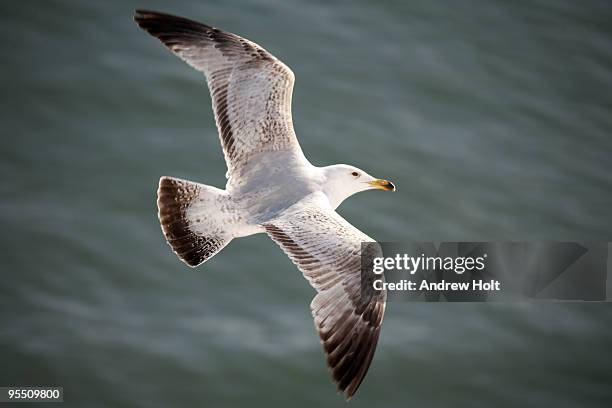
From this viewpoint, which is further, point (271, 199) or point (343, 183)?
point (343, 183)

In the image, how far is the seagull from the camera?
6938 millimetres

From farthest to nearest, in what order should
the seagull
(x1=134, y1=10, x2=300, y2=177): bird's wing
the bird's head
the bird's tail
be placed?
1. (x1=134, y1=10, x2=300, y2=177): bird's wing
2. the bird's head
3. the bird's tail
4. the seagull

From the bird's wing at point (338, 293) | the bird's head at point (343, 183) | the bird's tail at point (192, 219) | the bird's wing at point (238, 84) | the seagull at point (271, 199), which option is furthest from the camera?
the bird's wing at point (238, 84)

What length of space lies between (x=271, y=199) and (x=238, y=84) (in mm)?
1254

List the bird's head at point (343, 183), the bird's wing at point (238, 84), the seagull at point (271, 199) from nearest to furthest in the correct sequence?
the seagull at point (271, 199) < the bird's head at point (343, 183) < the bird's wing at point (238, 84)

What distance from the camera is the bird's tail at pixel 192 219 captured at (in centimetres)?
790

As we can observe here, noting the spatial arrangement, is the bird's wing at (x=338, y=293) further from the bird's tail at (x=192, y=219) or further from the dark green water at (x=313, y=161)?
the dark green water at (x=313, y=161)

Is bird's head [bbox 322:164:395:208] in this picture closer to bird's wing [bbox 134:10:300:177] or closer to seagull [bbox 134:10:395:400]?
seagull [bbox 134:10:395:400]

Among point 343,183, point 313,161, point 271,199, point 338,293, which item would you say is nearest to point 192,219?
point 271,199

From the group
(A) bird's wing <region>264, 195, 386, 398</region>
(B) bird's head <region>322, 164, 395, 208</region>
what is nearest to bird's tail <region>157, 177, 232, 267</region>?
(A) bird's wing <region>264, 195, 386, 398</region>

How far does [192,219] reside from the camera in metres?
7.98

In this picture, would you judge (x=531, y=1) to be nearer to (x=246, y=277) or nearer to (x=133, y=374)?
(x=246, y=277)

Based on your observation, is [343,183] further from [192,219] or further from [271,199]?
[192,219]

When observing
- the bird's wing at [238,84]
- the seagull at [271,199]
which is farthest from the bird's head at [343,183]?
the bird's wing at [238,84]
